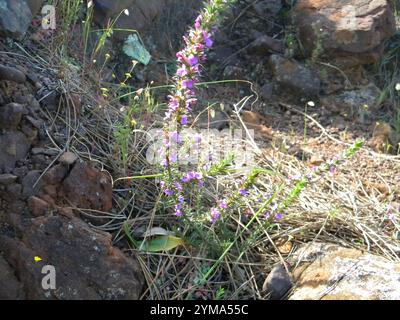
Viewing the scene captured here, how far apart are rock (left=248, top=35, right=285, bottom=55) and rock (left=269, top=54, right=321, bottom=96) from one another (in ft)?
0.48

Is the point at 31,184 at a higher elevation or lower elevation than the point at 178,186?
higher

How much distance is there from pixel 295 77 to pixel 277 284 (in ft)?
7.73

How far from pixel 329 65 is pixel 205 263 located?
2.64 metres

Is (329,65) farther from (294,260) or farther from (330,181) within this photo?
(294,260)

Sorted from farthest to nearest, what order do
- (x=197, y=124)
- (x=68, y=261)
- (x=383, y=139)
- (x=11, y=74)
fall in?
(x=383, y=139) → (x=197, y=124) → (x=11, y=74) → (x=68, y=261)

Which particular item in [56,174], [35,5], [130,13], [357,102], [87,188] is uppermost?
[35,5]

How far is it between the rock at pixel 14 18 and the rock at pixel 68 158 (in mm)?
917

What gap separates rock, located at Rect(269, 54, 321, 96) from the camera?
4656 mm

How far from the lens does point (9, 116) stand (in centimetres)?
279

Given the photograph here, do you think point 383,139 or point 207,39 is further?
point 383,139

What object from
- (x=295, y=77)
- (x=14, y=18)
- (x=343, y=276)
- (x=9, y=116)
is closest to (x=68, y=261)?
(x=9, y=116)

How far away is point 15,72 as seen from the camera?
117 inches

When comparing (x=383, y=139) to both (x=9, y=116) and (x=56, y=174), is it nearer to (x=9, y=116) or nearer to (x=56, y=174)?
(x=56, y=174)
